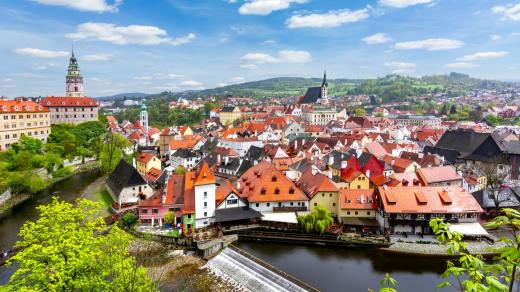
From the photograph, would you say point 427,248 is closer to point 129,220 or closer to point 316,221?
point 316,221

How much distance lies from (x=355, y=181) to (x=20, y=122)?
63004 millimetres

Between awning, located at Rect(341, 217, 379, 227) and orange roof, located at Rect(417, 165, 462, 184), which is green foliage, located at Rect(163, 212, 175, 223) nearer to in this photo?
awning, located at Rect(341, 217, 379, 227)

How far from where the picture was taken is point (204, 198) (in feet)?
117

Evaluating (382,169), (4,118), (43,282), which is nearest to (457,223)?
(382,169)

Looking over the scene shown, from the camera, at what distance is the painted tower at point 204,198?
117 ft

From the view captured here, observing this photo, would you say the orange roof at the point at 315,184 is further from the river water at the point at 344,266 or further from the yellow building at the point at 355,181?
the river water at the point at 344,266

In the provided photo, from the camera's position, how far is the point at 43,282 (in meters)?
14.2

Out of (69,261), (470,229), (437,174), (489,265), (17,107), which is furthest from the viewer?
(17,107)

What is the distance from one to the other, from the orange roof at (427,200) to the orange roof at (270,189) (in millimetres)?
8847

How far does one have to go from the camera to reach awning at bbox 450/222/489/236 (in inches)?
1261

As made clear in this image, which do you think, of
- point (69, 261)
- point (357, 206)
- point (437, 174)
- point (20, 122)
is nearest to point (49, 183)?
point (20, 122)

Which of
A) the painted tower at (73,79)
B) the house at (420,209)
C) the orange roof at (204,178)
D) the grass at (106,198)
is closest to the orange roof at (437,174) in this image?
the house at (420,209)

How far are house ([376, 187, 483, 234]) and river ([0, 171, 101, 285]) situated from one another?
33.2m

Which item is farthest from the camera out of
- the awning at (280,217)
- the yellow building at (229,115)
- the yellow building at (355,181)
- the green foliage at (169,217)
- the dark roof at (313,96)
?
the dark roof at (313,96)
